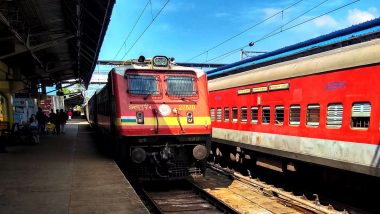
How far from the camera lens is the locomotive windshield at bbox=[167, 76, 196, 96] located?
1120 centimetres

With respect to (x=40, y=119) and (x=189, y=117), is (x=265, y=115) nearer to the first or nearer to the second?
(x=189, y=117)

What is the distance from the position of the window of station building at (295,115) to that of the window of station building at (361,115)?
1.99 m

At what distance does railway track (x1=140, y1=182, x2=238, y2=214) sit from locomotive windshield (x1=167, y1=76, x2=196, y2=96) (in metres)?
2.44

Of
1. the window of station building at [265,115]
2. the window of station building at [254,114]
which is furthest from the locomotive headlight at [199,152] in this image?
the window of station building at [254,114]

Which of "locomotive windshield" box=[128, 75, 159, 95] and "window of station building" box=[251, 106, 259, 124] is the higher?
"locomotive windshield" box=[128, 75, 159, 95]

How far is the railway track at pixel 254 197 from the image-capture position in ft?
29.9

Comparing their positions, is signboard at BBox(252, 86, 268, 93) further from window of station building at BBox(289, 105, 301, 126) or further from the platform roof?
the platform roof

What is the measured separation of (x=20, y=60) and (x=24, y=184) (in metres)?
14.8

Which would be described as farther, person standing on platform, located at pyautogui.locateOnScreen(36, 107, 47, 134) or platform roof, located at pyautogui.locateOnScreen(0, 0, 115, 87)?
person standing on platform, located at pyautogui.locateOnScreen(36, 107, 47, 134)

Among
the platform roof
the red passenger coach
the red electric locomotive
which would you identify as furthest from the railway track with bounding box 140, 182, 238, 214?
the platform roof

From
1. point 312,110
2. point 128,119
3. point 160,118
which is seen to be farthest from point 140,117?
point 312,110

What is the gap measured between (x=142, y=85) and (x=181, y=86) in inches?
41.2

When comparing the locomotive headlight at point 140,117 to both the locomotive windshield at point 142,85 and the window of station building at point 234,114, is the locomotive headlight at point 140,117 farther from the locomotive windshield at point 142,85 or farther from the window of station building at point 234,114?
the window of station building at point 234,114

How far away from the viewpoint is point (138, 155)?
1026 cm
